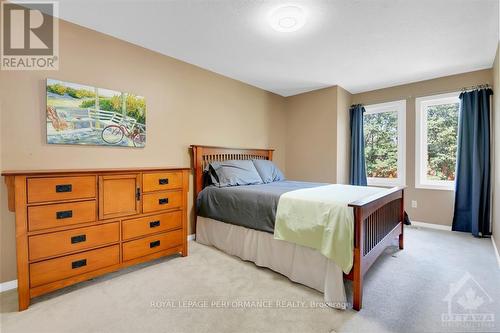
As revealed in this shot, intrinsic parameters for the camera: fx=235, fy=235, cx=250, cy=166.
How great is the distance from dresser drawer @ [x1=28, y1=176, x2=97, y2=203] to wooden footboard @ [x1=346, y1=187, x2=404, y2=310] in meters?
2.08

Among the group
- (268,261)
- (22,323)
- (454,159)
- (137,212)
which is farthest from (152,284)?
(454,159)

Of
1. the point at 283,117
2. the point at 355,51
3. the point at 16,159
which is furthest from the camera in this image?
the point at 283,117

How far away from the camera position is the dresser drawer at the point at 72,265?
171 centimetres

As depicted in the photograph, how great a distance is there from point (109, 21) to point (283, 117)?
3.23 meters

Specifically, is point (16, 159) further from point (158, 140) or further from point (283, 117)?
point (283, 117)

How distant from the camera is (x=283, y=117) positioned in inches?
186

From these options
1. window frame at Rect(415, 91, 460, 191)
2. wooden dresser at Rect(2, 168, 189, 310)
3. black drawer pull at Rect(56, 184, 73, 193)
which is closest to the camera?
wooden dresser at Rect(2, 168, 189, 310)

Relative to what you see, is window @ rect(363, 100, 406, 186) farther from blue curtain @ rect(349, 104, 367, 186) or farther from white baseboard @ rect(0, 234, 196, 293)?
white baseboard @ rect(0, 234, 196, 293)

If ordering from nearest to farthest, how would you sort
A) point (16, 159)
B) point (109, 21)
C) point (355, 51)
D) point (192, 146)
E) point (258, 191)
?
1. point (16, 159)
2. point (109, 21)
3. point (258, 191)
4. point (355, 51)
5. point (192, 146)

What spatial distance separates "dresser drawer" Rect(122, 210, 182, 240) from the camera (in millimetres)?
2174

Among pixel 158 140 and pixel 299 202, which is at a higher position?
pixel 158 140

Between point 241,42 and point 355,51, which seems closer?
point 241,42

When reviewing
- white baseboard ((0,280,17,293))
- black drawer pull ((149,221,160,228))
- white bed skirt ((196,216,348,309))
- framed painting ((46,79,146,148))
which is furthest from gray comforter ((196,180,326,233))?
white baseboard ((0,280,17,293))

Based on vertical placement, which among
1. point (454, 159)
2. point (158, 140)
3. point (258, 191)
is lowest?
point (258, 191)
